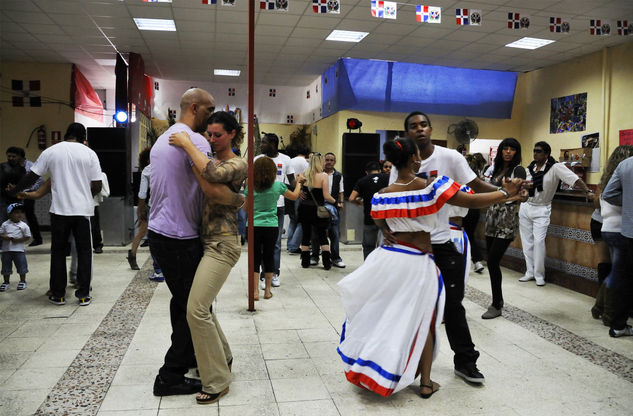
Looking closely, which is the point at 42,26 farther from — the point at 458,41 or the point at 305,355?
the point at 305,355

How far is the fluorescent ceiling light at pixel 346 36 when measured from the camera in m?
8.97

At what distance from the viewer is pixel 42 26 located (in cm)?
852

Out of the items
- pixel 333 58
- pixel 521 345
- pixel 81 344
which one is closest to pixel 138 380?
pixel 81 344

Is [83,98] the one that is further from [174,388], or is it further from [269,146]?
[174,388]

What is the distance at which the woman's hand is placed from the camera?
232cm

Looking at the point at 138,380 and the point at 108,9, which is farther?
the point at 108,9

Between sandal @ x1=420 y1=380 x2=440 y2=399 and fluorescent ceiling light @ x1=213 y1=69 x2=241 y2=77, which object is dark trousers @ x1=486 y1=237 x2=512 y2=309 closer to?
sandal @ x1=420 y1=380 x2=440 y2=399

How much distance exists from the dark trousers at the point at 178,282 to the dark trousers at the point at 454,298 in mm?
1331

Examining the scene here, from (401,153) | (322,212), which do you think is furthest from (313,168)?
(401,153)

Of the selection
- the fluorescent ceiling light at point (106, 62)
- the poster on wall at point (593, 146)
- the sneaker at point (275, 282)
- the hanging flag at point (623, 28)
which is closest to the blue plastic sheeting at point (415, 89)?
the poster on wall at point (593, 146)

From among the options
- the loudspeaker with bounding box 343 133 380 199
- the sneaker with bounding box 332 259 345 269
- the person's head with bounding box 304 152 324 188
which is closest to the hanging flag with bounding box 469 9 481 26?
the loudspeaker with bounding box 343 133 380 199

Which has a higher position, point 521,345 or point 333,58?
point 333,58

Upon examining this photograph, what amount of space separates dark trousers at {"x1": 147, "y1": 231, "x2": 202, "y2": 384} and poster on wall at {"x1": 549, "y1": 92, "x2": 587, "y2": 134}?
33.3 ft

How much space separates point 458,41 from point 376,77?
7.51 ft
